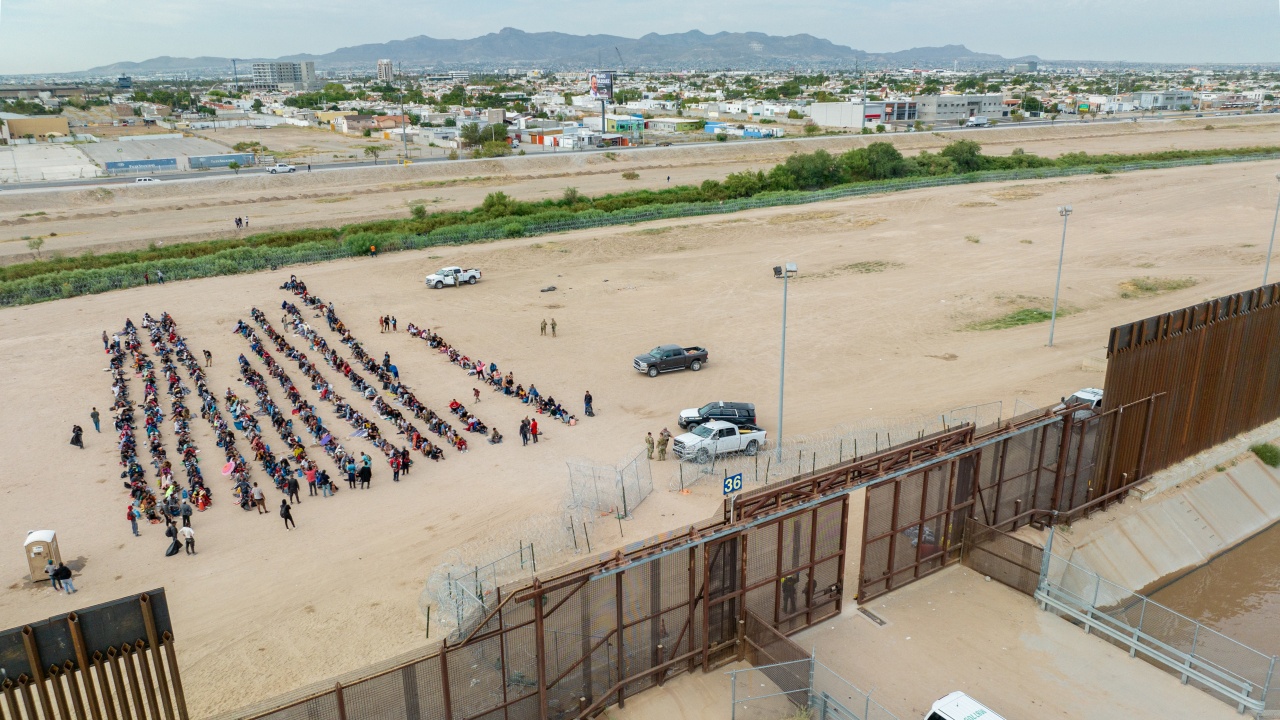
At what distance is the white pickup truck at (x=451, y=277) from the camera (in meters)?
50.5

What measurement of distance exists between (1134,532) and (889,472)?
29.9 ft

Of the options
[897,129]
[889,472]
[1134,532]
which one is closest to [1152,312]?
[1134,532]

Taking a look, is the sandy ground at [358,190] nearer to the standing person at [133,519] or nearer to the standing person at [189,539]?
the standing person at [133,519]

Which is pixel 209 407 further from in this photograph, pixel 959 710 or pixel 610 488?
pixel 959 710

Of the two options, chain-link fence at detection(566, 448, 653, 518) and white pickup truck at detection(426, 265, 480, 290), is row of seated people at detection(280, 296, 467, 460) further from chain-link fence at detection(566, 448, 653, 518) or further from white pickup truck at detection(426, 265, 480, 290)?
white pickup truck at detection(426, 265, 480, 290)

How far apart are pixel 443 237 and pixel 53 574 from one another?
43561 millimetres

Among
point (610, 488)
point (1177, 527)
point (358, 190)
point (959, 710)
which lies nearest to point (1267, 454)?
point (1177, 527)

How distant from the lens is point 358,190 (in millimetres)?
86438

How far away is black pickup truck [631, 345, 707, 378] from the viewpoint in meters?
35.0

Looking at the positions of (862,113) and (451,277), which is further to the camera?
(862,113)

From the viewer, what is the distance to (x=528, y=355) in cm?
3831

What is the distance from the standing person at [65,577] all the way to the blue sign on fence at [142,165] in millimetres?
87780

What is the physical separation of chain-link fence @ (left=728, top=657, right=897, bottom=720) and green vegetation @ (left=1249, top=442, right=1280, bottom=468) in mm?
17996

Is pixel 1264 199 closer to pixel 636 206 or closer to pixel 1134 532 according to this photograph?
pixel 636 206
